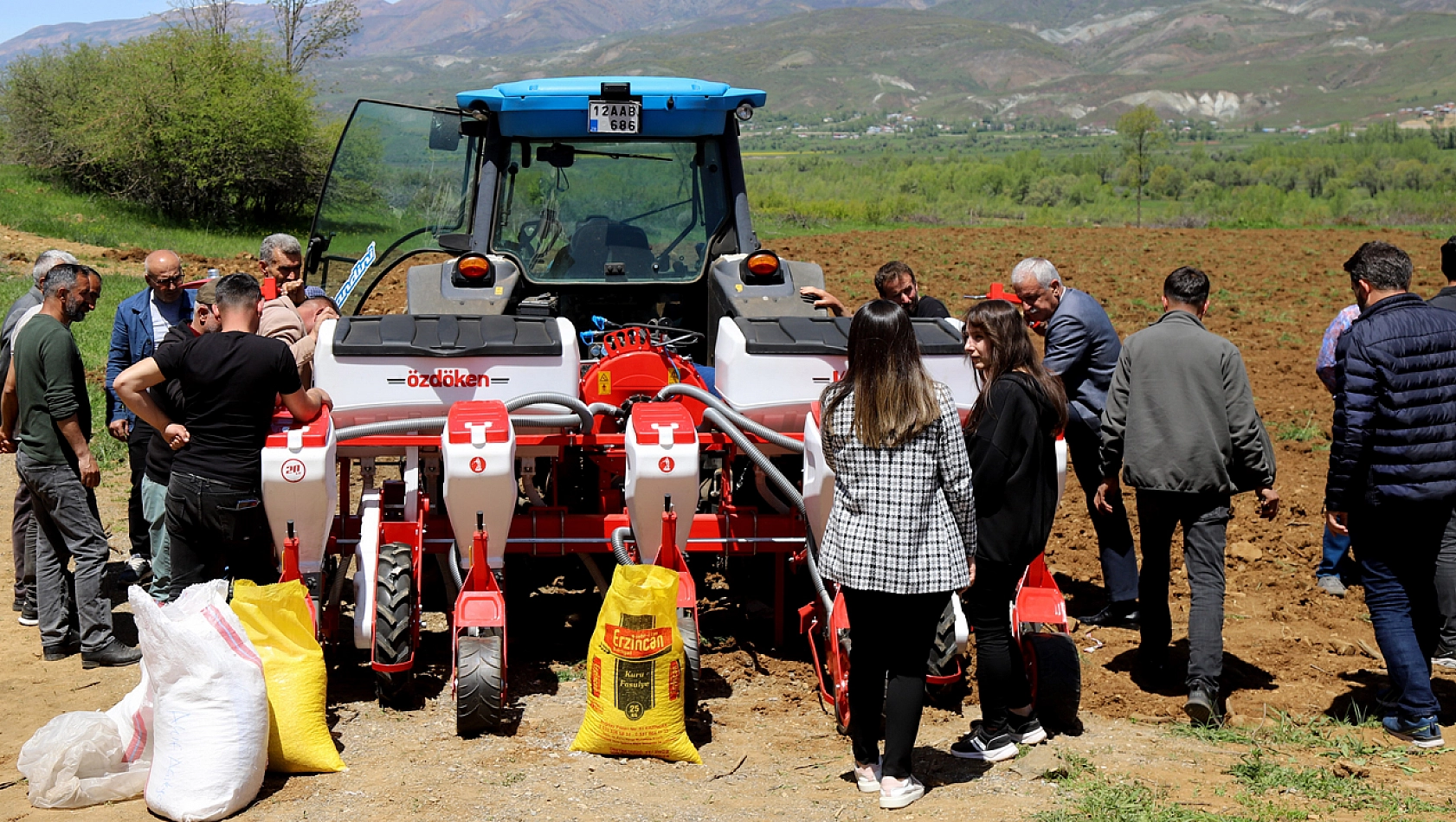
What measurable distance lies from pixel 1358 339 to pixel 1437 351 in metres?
0.27

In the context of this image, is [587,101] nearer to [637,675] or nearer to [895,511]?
[637,675]

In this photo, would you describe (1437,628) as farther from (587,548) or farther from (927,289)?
(927,289)

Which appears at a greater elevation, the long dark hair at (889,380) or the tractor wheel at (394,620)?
the long dark hair at (889,380)

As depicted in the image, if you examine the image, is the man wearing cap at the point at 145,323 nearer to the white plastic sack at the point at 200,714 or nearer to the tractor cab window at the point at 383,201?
the tractor cab window at the point at 383,201

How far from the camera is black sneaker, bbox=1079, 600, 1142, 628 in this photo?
6.38 meters

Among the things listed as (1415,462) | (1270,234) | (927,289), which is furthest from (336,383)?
(1270,234)

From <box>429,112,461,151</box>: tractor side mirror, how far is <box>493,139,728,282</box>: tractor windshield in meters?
0.38

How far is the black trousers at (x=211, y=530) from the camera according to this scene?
16.4ft

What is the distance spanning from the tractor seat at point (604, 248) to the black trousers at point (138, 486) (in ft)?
7.29

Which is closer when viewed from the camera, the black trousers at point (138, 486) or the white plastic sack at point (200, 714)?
the white plastic sack at point (200, 714)

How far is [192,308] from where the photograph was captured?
6.68 meters

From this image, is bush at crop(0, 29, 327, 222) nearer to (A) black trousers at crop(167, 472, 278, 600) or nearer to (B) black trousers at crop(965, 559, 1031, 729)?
(A) black trousers at crop(167, 472, 278, 600)

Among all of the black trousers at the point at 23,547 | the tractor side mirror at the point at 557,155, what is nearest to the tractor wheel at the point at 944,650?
the tractor side mirror at the point at 557,155

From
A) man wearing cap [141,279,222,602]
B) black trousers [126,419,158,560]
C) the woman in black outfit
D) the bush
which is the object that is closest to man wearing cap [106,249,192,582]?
black trousers [126,419,158,560]
